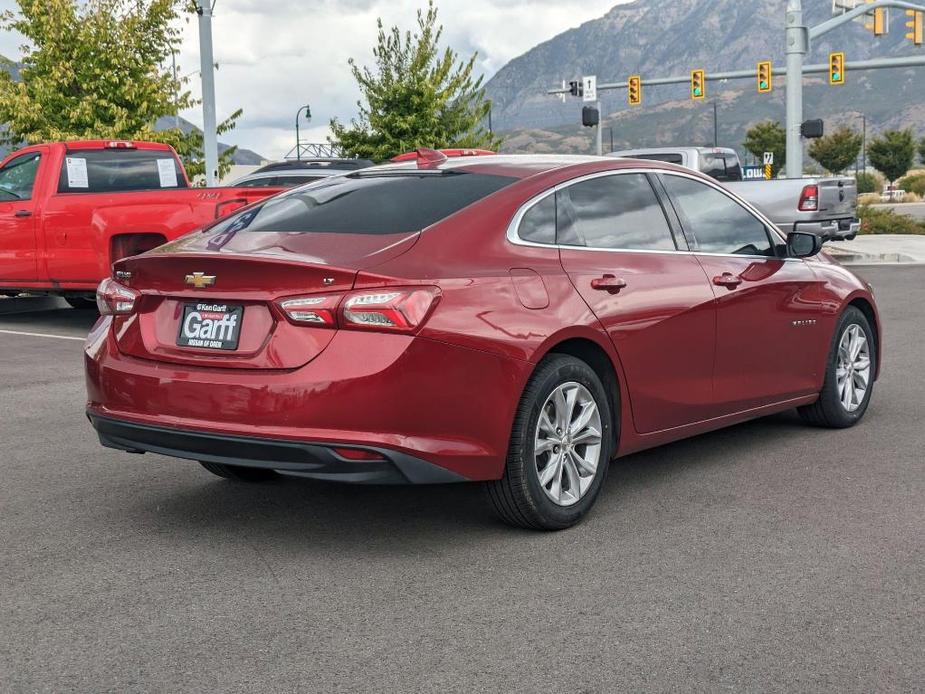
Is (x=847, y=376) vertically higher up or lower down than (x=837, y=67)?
lower down

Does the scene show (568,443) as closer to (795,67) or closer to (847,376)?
(847,376)

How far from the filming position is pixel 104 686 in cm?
371

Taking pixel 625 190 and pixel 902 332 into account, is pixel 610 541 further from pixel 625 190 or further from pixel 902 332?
pixel 902 332

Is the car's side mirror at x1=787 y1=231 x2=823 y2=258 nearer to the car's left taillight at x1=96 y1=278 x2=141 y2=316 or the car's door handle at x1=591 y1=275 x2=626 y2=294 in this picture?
the car's door handle at x1=591 y1=275 x2=626 y2=294

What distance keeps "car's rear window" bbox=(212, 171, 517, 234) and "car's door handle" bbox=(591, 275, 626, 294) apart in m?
0.57

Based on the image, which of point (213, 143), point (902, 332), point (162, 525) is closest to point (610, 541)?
point (162, 525)

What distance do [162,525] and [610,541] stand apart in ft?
6.16

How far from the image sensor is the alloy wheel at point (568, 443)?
5.35 meters

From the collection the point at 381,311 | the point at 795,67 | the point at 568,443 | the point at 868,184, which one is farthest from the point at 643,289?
the point at 868,184

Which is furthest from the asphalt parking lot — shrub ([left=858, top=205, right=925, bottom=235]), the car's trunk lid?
shrub ([left=858, top=205, right=925, bottom=235])

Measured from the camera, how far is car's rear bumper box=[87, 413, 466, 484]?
4.76 meters

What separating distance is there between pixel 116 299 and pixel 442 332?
4.85 ft

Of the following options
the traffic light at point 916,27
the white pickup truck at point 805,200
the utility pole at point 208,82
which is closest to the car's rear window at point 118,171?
the utility pole at point 208,82

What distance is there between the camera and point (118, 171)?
47.9 feet
